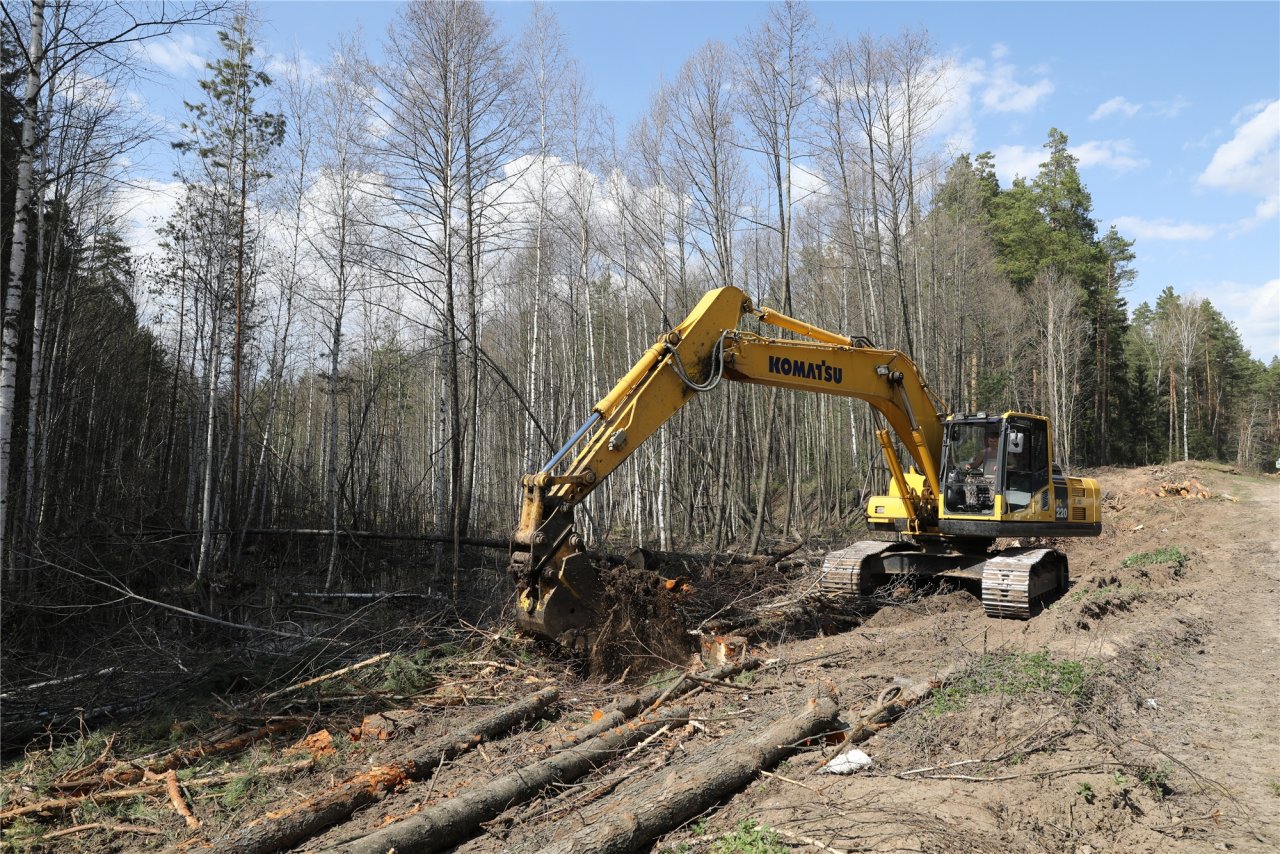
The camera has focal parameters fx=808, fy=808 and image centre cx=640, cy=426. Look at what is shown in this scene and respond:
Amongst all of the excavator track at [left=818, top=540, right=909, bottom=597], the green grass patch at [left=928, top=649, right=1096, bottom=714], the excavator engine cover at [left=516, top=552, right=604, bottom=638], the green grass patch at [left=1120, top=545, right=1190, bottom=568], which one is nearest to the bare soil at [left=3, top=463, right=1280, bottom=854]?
the green grass patch at [left=928, top=649, right=1096, bottom=714]

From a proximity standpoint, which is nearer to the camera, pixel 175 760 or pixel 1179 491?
pixel 175 760

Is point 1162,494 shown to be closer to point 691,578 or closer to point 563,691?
point 691,578

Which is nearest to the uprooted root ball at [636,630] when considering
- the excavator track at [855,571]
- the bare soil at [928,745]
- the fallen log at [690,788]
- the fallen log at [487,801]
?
the bare soil at [928,745]

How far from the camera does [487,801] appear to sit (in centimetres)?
491

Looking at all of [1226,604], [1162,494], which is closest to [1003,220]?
[1162,494]

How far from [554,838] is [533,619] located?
271 centimetres

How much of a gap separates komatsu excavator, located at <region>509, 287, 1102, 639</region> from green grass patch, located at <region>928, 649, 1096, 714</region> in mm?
3010

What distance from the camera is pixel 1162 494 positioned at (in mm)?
24031

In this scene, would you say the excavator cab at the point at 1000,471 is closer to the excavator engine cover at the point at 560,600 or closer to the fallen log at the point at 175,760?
the excavator engine cover at the point at 560,600

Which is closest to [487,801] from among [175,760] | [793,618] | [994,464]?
[175,760]

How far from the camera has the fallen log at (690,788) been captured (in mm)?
4211

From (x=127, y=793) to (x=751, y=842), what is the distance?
168 inches

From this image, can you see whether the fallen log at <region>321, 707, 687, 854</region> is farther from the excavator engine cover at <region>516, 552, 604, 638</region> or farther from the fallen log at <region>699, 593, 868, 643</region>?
the fallen log at <region>699, 593, 868, 643</region>

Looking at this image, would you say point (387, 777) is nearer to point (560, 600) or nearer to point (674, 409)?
point (560, 600)
